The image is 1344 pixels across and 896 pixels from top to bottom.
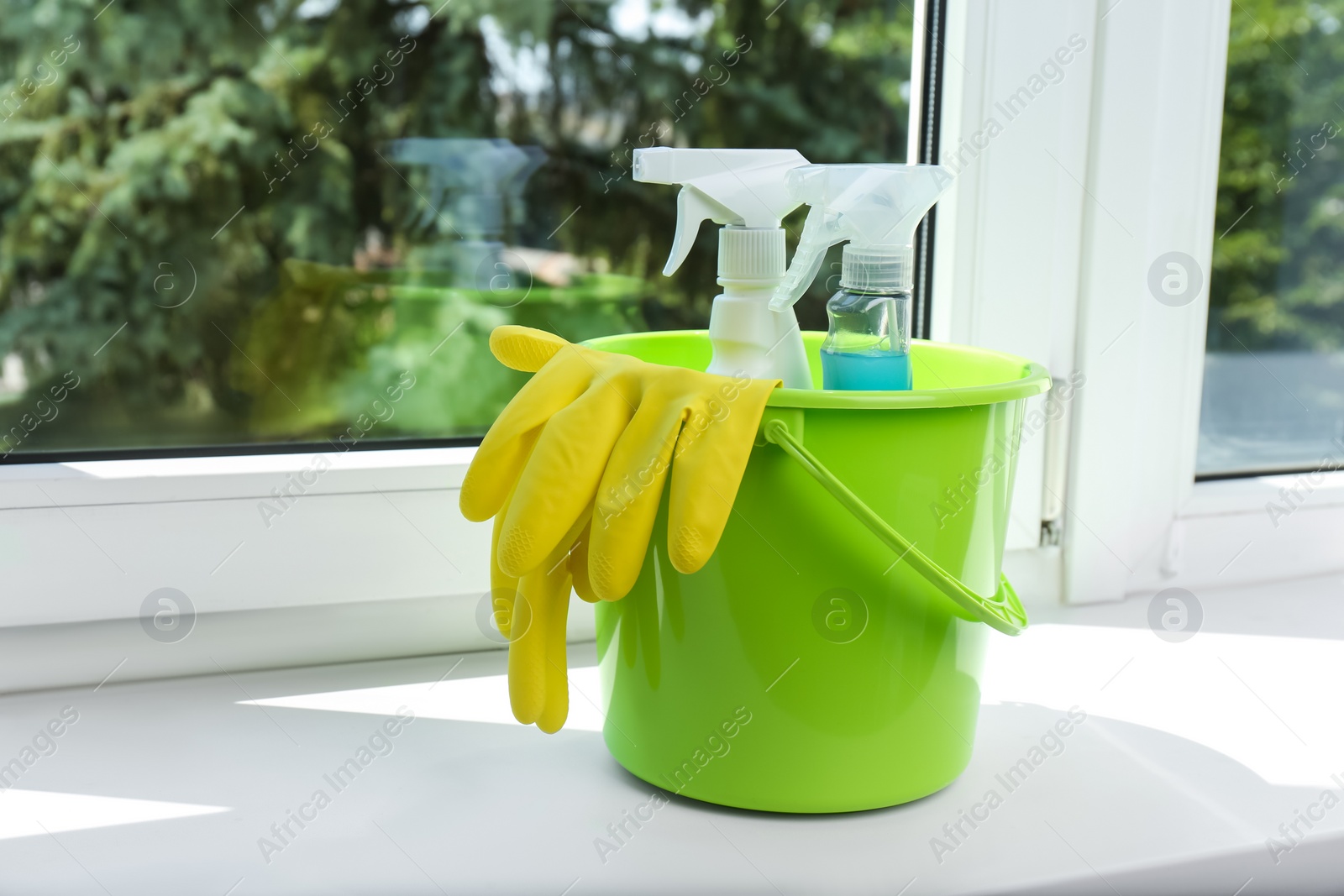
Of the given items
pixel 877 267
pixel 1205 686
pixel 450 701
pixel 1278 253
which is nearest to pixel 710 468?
pixel 877 267

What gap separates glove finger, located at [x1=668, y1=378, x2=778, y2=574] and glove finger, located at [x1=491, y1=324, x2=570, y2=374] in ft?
0.34

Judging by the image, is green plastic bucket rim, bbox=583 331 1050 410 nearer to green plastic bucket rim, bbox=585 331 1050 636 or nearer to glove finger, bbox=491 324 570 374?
green plastic bucket rim, bbox=585 331 1050 636

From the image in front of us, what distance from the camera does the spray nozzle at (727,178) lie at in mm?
493

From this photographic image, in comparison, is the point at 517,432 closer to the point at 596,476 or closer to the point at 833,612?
the point at 596,476

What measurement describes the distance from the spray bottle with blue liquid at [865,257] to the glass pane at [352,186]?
0.24 meters

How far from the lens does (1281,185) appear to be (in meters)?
0.81

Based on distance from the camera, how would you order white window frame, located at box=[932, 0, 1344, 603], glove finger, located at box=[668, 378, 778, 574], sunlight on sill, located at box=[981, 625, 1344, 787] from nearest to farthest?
glove finger, located at box=[668, 378, 778, 574] → sunlight on sill, located at box=[981, 625, 1344, 787] → white window frame, located at box=[932, 0, 1344, 603]

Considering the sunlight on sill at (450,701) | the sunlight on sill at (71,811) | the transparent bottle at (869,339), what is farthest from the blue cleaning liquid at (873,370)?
the sunlight on sill at (71,811)

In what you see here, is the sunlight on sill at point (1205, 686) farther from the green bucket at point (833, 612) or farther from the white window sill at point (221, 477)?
→ the white window sill at point (221, 477)

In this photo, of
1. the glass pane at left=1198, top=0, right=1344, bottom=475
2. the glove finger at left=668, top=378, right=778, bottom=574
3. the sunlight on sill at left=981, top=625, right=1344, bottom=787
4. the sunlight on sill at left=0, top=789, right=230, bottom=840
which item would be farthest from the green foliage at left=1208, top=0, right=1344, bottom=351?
the sunlight on sill at left=0, top=789, right=230, bottom=840

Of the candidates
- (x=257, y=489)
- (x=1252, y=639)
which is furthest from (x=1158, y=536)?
(x=257, y=489)

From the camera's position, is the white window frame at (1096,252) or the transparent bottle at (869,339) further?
the white window frame at (1096,252)

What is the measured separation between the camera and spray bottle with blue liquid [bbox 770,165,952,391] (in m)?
0.47

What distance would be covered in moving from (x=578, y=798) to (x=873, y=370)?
25 cm
